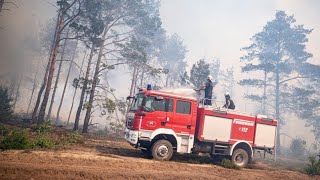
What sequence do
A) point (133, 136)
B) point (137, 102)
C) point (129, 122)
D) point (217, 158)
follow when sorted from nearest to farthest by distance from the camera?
point (133, 136) → point (137, 102) → point (129, 122) → point (217, 158)

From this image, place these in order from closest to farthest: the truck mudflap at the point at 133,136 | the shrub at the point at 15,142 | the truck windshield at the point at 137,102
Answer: the shrub at the point at 15,142 < the truck mudflap at the point at 133,136 < the truck windshield at the point at 137,102

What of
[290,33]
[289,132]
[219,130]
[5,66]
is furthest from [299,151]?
[5,66]

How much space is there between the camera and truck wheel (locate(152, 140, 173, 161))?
1169 cm

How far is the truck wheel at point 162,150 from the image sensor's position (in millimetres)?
11688

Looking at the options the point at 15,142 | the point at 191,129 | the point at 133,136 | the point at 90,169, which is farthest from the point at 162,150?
the point at 15,142

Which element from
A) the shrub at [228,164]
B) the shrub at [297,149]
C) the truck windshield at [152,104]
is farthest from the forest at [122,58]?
the shrub at [228,164]

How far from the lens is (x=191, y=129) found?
1234 centimetres

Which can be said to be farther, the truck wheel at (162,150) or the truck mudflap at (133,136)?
the truck wheel at (162,150)

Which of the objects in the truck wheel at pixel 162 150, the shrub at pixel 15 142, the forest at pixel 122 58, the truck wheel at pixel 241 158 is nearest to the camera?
the shrub at pixel 15 142

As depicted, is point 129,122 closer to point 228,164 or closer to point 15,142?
point 15,142

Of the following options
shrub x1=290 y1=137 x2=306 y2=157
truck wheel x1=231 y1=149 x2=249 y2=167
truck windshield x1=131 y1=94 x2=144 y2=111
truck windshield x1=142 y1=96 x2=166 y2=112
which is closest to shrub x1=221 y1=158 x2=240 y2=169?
truck wheel x1=231 y1=149 x2=249 y2=167

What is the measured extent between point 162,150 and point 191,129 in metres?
1.70

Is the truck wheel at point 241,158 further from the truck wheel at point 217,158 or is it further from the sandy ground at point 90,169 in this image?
the sandy ground at point 90,169

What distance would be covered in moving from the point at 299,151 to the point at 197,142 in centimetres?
2554
